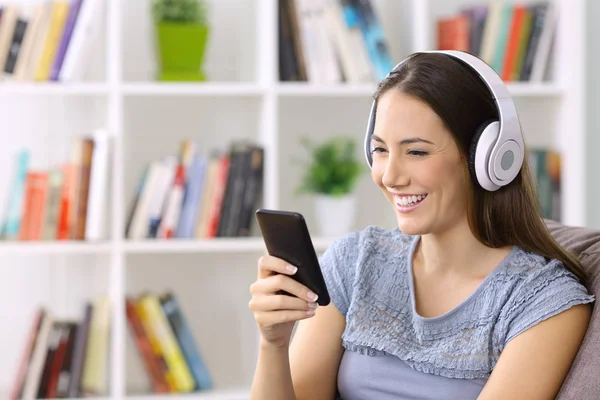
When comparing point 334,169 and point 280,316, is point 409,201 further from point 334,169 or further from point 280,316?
point 334,169

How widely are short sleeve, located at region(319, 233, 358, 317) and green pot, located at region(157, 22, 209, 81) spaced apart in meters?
1.29

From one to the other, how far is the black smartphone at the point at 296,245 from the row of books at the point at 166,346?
1450mm

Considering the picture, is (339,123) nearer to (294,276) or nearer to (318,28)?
(318,28)

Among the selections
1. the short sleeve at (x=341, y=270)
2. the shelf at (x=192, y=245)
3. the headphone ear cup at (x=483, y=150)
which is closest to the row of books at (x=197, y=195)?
the shelf at (x=192, y=245)

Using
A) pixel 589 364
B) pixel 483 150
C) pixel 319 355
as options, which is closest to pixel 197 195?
pixel 319 355

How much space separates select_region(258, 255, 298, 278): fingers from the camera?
1.40 meters

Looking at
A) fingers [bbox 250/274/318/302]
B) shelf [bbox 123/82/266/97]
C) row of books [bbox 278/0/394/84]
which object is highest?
row of books [bbox 278/0/394/84]

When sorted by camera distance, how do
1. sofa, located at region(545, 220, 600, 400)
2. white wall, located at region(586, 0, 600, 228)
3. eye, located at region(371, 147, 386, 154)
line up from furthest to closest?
white wall, located at region(586, 0, 600, 228) < eye, located at region(371, 147, 386, 154) < sofa, located at region(545, 220, 600, 400)

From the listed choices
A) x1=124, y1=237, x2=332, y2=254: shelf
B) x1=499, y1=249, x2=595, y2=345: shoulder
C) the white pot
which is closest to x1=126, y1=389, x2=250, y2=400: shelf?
x1=124, y1=237, x2=332, y2=254: shelf

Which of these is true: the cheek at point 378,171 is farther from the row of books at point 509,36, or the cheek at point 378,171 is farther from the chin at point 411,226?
the row of books at point 509,36

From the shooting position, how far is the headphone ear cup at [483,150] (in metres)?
1.41

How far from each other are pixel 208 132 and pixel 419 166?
65.0 inches

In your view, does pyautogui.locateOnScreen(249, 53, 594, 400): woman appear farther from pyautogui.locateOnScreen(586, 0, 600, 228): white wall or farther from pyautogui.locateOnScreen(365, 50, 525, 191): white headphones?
pyautogui.locateOnScreen(586, 0, 600, 228): white wall

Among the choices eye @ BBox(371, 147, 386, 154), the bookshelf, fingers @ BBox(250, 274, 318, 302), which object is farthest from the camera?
the bookshelf
